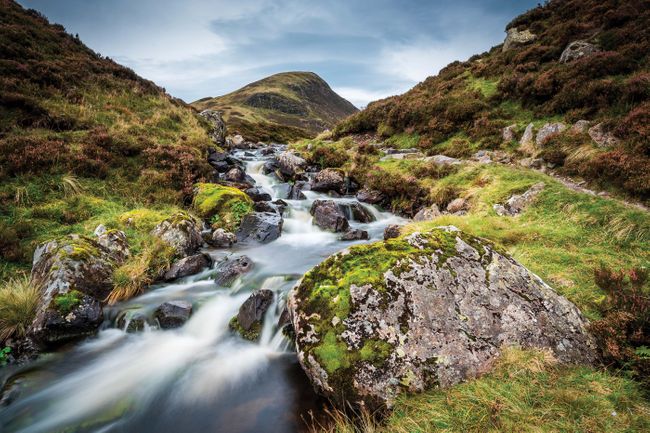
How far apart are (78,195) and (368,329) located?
35.2 feet

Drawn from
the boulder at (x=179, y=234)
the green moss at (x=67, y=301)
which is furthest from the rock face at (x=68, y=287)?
the boulder at (x=179, y=234)

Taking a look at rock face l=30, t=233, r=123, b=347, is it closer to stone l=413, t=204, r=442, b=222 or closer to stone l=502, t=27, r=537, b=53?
stone l=413, t=204, r=442, b=222

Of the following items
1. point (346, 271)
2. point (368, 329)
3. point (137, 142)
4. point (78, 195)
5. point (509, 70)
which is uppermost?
point (509, 70)

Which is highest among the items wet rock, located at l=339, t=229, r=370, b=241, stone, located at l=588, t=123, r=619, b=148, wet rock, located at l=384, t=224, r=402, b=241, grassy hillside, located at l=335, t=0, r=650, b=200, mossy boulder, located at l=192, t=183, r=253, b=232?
grassy hillside, located at l=335, t=0, r=650, b=200

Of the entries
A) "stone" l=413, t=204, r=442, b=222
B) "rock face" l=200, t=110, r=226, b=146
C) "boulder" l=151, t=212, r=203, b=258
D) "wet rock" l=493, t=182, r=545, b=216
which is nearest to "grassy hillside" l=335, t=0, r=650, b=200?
"wet rock" l=493, t=182, r=545, b=216

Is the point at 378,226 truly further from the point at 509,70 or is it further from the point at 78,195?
the point at 509,70

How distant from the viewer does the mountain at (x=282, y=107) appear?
59319 mm

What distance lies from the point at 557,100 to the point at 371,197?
34.0 ft

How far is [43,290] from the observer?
5.88 metres

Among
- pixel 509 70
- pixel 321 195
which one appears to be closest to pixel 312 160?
pixel 321 195

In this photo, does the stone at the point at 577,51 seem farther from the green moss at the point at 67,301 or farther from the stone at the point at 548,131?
the green moss at the point at 67,301

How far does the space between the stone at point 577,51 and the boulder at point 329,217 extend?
16.4 meters

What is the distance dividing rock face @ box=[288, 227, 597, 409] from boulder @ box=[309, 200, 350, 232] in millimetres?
6902

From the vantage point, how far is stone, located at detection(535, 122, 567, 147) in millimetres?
13008
